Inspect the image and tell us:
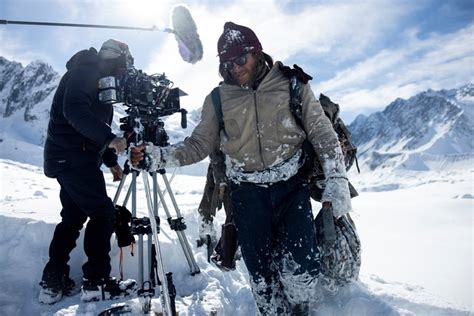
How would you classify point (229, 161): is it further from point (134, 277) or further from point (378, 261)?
point (378, 261)

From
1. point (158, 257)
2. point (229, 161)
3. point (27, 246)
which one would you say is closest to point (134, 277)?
point (27, 246)

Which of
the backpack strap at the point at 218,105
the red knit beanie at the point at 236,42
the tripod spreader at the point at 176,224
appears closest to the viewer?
the red knit beanie at the point at 236,42

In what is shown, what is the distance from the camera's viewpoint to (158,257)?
3.15m

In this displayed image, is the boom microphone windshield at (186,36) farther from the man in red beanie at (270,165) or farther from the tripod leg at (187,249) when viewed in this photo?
the man in red beanie at (270,165)

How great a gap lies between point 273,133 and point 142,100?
4.58ft

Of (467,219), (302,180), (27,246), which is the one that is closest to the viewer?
(302,180)

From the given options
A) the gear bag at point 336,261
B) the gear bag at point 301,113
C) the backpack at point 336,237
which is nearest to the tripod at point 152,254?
the backpack at point 336,237

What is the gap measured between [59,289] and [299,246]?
2847 mm

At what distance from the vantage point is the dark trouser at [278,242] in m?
3.04

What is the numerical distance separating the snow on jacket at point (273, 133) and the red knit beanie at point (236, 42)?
27 centimetres

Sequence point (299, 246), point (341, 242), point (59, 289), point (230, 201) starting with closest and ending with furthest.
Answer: point (299, 246) → point (230, 201) → point (341, 242) → point (59, 289)

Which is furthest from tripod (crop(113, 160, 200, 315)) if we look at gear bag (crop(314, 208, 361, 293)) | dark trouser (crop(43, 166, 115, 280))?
gear bag (crop(314, 208, 361, 293))

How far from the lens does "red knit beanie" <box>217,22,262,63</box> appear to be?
124 inches

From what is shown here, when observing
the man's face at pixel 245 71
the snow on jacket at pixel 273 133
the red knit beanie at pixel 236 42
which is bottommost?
the snow on jacket at pixel 273 133
